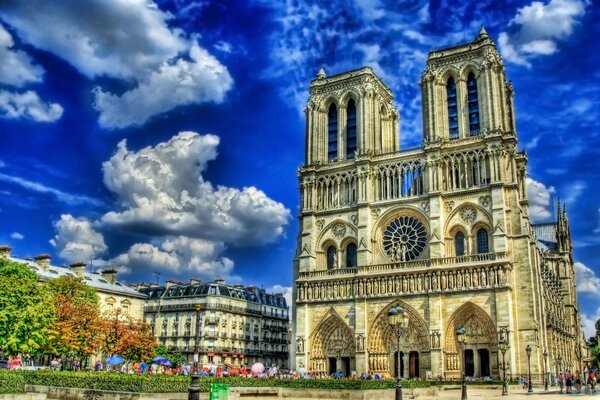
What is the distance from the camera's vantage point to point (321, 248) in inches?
2421

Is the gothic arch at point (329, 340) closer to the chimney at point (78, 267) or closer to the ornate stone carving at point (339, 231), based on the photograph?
the ornate stone carving at point (339, 231)

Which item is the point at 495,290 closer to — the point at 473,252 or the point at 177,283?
the point at 473,252

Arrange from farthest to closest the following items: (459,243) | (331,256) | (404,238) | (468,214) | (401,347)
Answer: (331,256)
(404,238)
(459,243)
(401,347)
(468,214)

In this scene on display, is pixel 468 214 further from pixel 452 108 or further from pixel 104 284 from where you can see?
pixel 104 284

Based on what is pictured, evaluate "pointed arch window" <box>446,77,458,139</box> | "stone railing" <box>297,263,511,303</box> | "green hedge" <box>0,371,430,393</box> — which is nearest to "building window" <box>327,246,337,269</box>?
"stone railing" <box>297,263,511,303</box>

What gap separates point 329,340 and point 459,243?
1525cm

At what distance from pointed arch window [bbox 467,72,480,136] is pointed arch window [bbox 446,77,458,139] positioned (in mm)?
1368

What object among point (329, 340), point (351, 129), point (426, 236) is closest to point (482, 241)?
point (426, 236)

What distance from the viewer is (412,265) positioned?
180ft

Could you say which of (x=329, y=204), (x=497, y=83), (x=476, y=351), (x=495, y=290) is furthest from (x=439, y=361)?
(x=497, y=83)

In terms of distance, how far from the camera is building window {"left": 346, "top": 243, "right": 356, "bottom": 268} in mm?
60100

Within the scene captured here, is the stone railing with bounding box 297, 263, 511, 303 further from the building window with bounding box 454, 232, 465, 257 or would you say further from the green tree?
the green tree

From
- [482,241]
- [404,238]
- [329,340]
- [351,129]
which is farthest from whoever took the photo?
[351,129]

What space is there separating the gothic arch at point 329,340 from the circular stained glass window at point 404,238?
797cm
